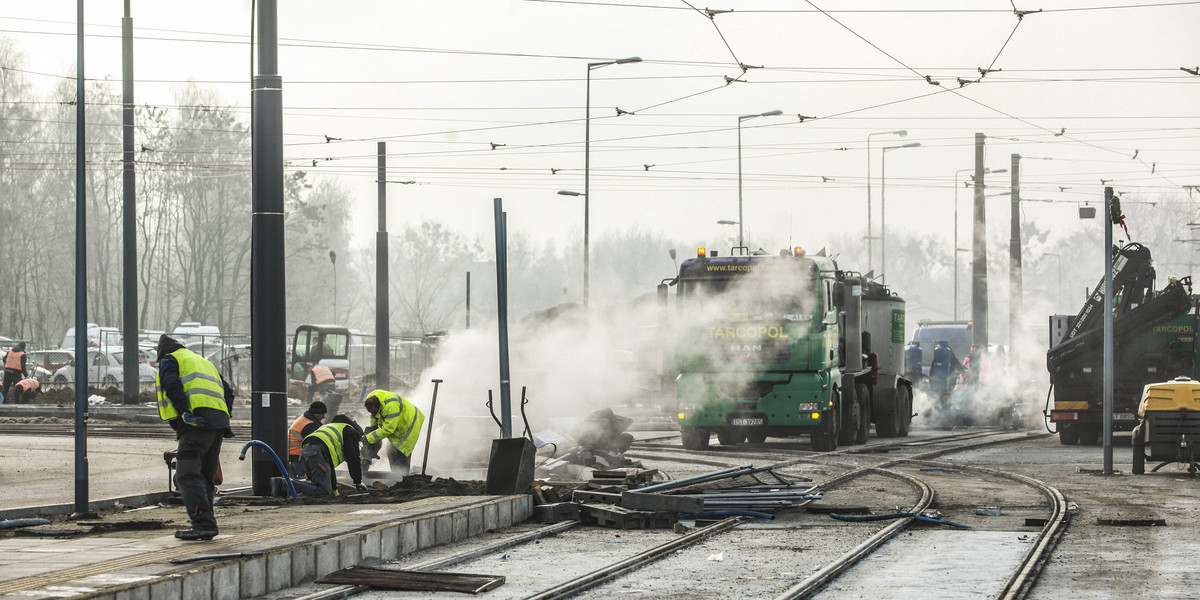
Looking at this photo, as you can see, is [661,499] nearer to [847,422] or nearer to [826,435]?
[826,435]

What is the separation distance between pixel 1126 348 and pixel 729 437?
753 centimetres

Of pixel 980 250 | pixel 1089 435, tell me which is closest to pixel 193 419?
pixel 1089 435

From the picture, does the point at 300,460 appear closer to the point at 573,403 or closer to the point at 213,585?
the point at 213,585

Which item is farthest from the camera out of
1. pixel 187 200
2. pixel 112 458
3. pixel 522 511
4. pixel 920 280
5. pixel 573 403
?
pixel 920 280

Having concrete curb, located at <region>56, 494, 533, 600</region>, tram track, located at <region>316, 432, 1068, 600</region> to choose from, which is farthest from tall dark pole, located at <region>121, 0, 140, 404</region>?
concrete curb, located at <region>56, 494, 533, 600</region>

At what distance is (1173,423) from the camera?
730 inches

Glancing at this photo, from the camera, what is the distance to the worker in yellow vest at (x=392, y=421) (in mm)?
15203

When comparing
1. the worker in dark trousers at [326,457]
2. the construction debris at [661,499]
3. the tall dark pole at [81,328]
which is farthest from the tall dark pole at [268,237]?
the construction debris at [661,499]

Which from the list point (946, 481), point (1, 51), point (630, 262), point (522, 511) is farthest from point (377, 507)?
point (630, 262)

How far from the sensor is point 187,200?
213ft

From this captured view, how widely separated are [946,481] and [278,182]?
9.25 metres

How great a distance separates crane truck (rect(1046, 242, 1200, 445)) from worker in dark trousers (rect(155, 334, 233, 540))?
61.5 ft

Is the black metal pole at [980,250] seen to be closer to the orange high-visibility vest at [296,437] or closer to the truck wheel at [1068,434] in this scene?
the truck wheel at [1068,434]

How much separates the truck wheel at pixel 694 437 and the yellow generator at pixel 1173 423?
295 inches
